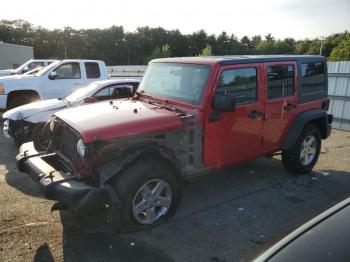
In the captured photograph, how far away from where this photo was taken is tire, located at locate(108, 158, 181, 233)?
3795 mm

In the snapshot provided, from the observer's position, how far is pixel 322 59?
20.3 ft

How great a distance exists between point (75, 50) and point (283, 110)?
74704 millimetres

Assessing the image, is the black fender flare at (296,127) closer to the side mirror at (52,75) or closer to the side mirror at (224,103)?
the side mirror at (224,103)

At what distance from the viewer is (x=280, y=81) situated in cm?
541

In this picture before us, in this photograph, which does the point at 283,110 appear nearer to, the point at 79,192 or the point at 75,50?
the point at 79,192

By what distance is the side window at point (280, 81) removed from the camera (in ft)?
17.2

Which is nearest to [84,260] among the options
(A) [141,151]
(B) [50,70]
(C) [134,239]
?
(C) [134,239]

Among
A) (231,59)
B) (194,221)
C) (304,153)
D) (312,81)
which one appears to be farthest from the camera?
(304,153)

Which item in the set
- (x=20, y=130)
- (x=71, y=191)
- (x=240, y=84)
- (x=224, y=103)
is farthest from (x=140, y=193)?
(x=20, y=130)

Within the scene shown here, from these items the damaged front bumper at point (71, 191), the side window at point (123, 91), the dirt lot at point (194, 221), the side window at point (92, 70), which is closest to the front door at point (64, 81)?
the side window at point (92, 70)

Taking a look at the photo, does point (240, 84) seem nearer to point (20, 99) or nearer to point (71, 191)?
point (71, 191)

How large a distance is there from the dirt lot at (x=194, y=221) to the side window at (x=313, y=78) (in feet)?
4.96

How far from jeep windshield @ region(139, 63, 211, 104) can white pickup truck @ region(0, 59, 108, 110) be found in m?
5.94

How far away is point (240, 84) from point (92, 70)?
751cm
